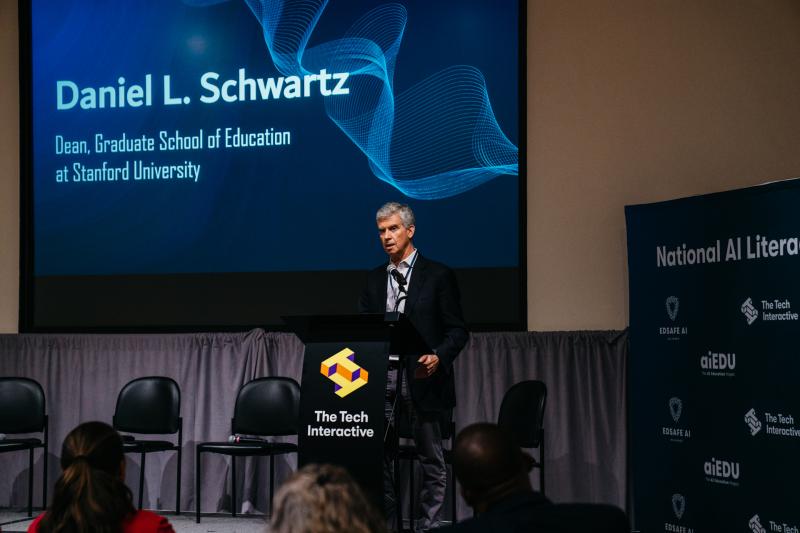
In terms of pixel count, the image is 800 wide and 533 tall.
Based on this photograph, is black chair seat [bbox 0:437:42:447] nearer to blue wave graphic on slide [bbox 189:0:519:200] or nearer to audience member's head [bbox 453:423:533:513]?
blue wave graphic on slide [bbox 189:0:519:200]

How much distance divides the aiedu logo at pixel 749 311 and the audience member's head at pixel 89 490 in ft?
11.4

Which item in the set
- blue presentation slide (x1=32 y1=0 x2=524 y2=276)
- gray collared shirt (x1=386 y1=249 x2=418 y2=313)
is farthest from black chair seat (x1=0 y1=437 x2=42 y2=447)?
gray collared shirt (x1=386 y1=249 x2=418 y2=313)

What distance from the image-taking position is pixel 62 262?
6.91 m

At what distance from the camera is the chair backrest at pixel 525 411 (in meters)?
5.43

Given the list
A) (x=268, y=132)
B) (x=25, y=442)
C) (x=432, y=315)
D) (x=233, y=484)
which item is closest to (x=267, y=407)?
(x=233, y=484)

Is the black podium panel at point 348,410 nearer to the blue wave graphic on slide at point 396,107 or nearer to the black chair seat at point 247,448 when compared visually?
the black chair seat at point 247,448

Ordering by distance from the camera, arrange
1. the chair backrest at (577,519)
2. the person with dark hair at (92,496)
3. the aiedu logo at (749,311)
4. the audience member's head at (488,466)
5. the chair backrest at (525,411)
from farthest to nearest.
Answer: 1. the chair backrest at (525,411)
2. the aiedu logo at (749,311)
3. the person with dark hair at (92,496)
4. the audience member's head at (488,466)
5. the chair backrest at (577,519)

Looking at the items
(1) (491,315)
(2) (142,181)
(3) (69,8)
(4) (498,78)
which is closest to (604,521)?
(1) (491,315)

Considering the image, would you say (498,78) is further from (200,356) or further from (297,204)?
(200,356)

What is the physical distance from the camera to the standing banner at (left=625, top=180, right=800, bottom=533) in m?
4.45

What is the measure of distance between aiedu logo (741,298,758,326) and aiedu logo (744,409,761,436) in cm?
45

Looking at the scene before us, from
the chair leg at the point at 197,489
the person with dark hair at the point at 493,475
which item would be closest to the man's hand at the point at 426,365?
the chair leg at the point at 197,489

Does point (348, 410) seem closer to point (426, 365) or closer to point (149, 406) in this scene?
point (426, 365)

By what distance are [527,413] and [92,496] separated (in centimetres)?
376
